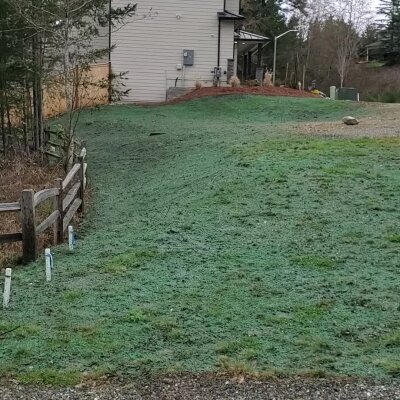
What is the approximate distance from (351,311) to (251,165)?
19.5ft

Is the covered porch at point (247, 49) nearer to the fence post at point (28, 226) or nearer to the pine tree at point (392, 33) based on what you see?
the pine tree at point (392, 33)

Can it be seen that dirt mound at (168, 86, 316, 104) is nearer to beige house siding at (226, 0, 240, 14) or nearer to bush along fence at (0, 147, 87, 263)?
beige house siding at (226, 0, 240, 14)

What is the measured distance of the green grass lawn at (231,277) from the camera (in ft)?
13.6

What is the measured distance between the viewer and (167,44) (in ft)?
94.6

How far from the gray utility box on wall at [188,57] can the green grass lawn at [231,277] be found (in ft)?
58.2

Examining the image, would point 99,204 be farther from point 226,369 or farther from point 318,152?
point 226,369

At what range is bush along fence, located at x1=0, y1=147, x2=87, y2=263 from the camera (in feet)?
21.8

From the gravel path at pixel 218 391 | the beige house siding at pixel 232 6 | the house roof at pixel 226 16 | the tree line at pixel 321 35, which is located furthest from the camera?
the tree line at pixel 321 35

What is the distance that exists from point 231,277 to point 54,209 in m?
3.20

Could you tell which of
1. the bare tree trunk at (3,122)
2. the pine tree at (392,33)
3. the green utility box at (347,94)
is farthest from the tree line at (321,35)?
the bare tree trunk at (3,122)

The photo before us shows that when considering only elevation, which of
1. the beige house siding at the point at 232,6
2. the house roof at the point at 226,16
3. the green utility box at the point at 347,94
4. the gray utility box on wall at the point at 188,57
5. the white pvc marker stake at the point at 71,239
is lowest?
the white pvc marker stake at the point at 71,239

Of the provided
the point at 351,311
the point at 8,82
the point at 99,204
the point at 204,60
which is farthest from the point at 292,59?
the point at 351,311

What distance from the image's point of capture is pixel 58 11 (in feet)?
40.3

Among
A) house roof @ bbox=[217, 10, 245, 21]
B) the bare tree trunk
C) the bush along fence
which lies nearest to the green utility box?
house roof @ bbox=[217, 10, 245, 21]
